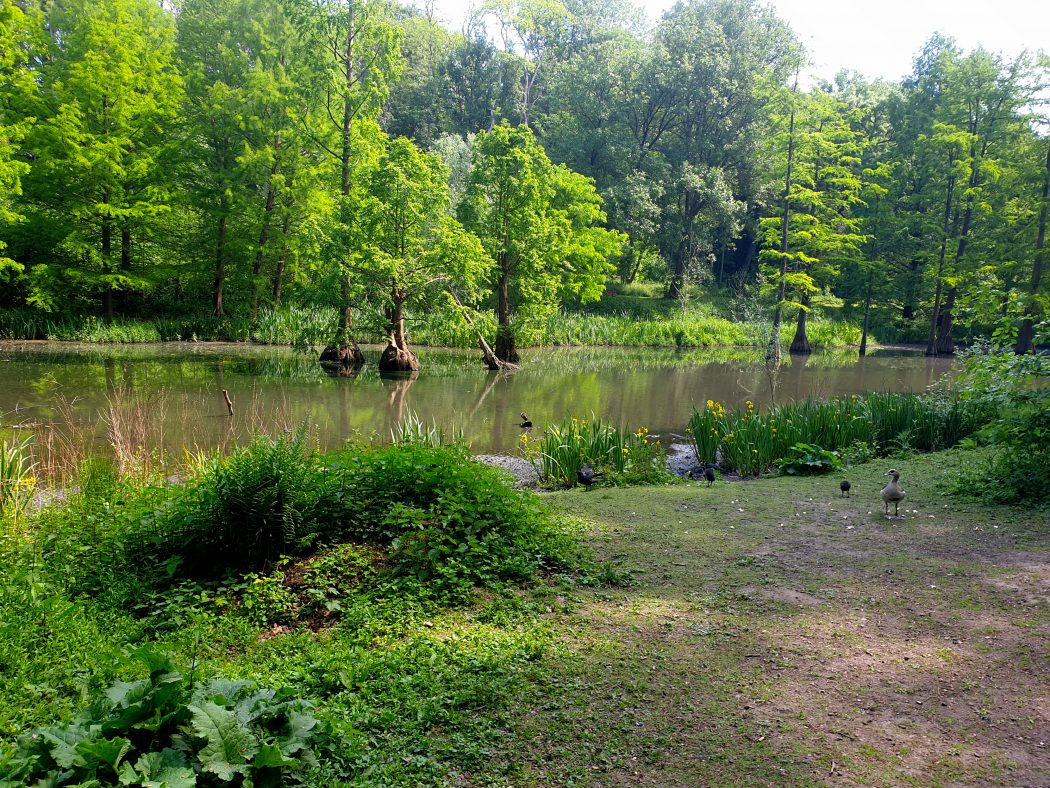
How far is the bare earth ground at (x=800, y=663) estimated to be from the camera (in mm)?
2615

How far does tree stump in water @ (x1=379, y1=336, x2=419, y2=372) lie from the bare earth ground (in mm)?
13854

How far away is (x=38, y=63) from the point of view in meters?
24.8

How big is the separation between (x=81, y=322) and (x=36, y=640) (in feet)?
76.6

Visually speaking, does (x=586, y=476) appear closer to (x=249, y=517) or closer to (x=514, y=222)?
(x=249, y=517)

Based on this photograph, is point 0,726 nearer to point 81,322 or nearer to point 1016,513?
point 1016,513

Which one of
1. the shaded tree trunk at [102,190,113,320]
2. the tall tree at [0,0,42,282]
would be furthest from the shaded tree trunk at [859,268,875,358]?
the tall tree at [0,0,42,282]

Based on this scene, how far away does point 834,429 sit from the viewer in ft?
30.5

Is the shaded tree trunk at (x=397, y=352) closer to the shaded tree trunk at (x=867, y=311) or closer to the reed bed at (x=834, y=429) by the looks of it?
the reed bed at (x=834, y=429)

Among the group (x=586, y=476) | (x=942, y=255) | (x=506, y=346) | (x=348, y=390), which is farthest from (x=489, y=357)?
(x=942, y=255)

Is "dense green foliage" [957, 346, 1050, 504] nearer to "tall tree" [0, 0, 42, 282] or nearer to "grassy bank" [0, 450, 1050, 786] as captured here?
"grassy bank" [0, 450, 1050, 786]

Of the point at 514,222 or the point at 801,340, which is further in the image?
the point at 801,340

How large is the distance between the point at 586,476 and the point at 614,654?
4321mm

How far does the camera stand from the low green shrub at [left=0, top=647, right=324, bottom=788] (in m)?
2.05

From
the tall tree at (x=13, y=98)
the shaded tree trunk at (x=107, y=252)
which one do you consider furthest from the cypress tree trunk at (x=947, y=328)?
the tall tree at (x=13, y=98)
